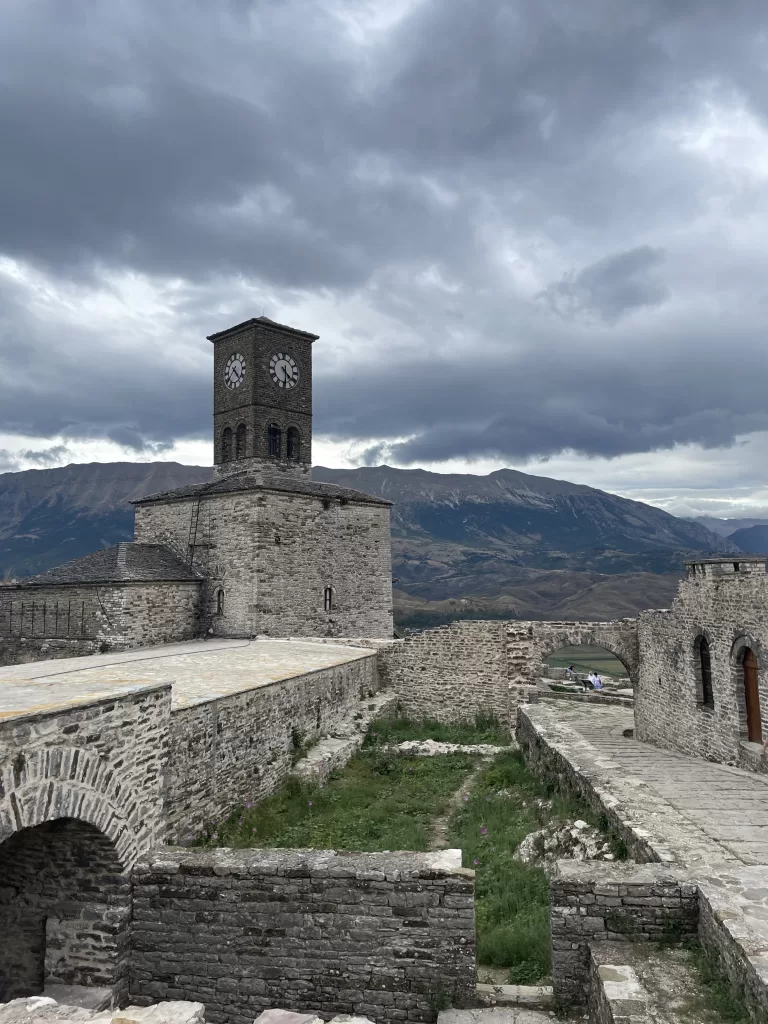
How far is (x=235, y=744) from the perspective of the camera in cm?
964

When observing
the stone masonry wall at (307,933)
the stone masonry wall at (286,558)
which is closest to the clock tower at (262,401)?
the stone masonry wall at (286,558)

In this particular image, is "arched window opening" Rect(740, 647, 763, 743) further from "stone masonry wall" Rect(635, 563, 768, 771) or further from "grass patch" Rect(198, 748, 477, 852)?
"grass patch" Rect(198, 748, 477, 852)

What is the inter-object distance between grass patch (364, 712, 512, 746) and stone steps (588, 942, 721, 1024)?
10.1 meters

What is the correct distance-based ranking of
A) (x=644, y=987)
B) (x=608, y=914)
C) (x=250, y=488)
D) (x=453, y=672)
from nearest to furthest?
(x=644, y=987)
(x=608, y=914)
(x=453, y=672)
(x=250, y=488)

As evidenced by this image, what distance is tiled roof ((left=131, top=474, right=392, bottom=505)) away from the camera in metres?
23.2

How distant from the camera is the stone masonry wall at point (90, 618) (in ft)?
65.7

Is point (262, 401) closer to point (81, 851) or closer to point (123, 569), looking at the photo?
point (123, 569)

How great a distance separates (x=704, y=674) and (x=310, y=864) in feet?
29.2

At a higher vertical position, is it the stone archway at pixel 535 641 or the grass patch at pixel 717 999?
the stone archway at pixel 535 641

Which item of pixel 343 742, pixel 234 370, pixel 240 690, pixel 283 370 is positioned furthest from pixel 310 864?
pixel 234 370

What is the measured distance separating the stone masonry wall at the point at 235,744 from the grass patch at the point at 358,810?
338mm

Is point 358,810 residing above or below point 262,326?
below

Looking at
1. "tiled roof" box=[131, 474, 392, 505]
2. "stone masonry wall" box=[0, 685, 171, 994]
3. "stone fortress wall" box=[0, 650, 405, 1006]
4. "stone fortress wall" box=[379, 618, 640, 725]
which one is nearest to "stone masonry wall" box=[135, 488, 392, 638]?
"tiled roof" box=[131, 474, 392, 505]

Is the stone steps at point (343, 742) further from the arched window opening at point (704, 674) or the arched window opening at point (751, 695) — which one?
the arched window opening at point (751, 695)
